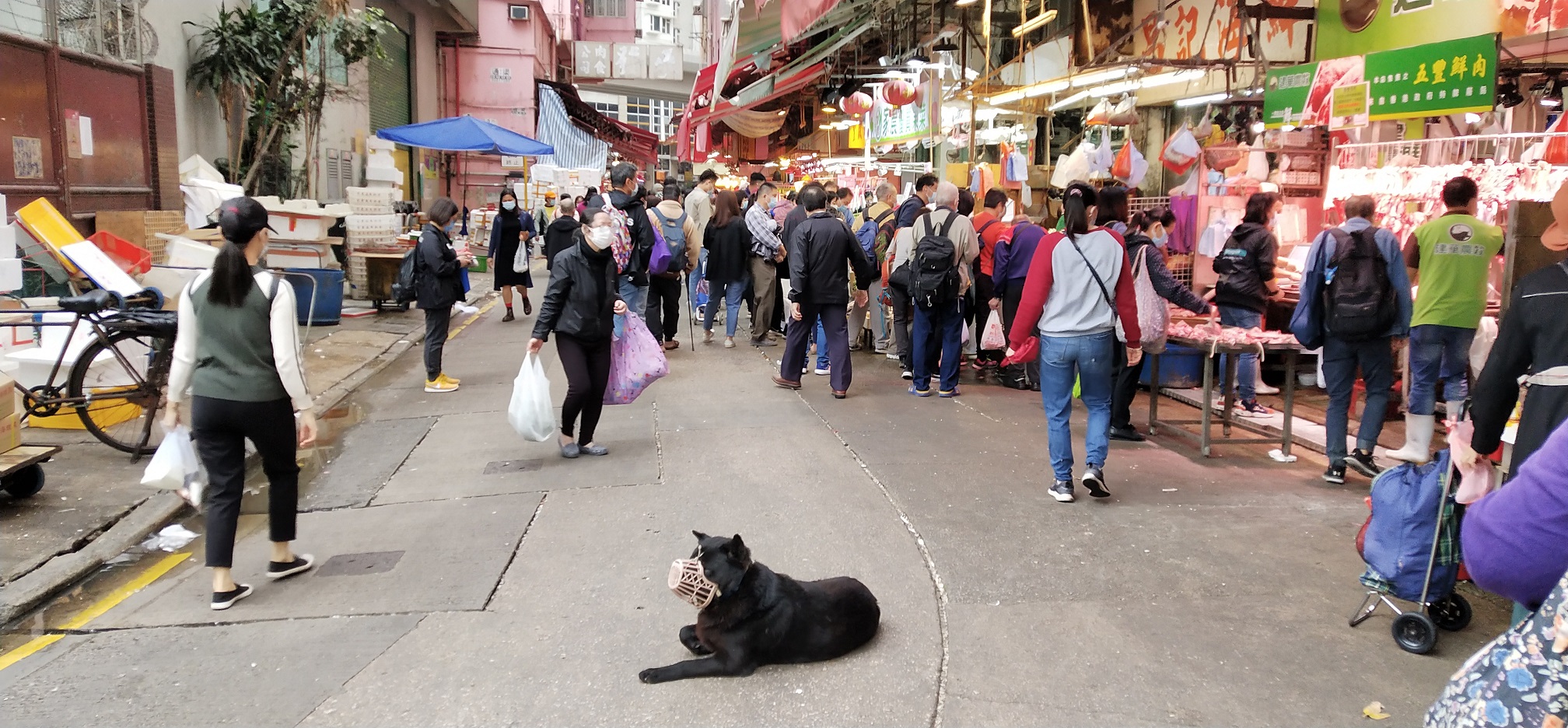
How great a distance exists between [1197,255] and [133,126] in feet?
36.9

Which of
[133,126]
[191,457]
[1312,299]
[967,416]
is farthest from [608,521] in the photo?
[133,126]

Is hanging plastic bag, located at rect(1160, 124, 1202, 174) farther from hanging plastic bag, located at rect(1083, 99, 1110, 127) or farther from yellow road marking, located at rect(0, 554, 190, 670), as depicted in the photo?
yellow road marking, located at rect(0, 554, 190, 670)

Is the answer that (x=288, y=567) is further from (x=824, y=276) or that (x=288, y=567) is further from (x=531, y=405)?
(x=824, y=276)

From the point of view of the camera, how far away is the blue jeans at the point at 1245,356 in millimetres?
8461

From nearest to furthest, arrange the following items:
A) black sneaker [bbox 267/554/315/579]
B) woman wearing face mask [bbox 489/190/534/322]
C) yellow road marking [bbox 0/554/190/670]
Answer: yellow road marking [bbox 0/554/190/670] → black sneaker [bbox 267/554/315/579] → woman wearing face mask [bbox 489/190/534/322]

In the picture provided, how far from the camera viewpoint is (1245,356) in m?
8.54

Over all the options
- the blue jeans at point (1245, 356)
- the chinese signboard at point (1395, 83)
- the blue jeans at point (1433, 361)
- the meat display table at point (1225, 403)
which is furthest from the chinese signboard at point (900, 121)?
the blue jeans at point (1433, 361)

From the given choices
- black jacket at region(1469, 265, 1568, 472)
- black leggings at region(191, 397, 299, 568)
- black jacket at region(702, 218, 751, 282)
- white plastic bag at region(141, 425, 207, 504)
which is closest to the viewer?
black jacket at region(1469, 265, 1568, 472)

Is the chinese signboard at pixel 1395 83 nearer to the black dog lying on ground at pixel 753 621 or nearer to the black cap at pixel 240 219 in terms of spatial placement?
the black dog lying on ground at pixel 753 621

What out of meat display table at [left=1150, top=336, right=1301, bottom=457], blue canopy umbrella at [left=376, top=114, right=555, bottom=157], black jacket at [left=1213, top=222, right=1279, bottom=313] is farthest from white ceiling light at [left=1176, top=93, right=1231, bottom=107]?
blue canopy umbrella at [left=376, top=114, right=555, bottom=157]

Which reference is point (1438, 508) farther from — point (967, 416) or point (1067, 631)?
point (967, 416)

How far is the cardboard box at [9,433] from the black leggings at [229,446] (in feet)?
7.15

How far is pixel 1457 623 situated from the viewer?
416 cm

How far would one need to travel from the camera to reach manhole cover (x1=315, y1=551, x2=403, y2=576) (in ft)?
16.7
